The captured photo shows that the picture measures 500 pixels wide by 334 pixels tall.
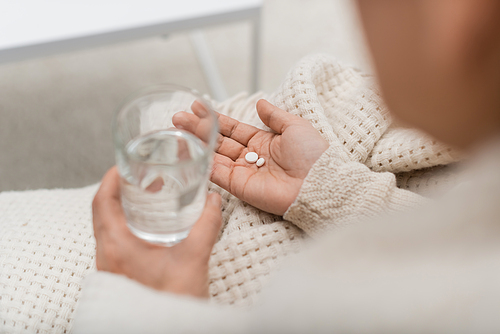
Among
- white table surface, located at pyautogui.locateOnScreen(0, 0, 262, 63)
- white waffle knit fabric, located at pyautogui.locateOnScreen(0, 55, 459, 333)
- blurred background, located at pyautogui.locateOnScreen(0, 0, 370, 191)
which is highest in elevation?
white table surface, located at pyautogui.locateOnScreen(0, 0, 262, 63)

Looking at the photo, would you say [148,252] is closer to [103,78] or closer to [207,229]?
[207,229]

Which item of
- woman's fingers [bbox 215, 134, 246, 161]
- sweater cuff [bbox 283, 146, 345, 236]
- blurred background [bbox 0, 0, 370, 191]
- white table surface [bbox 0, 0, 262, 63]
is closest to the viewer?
sweater cuff [bbox 283, 146, 345, 236]

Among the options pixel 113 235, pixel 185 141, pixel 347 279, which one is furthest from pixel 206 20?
pixel 347 279

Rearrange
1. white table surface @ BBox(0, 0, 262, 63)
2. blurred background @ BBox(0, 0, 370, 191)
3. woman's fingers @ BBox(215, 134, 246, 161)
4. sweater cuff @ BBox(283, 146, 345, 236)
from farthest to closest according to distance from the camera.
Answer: blurred background @ BBox(0, 0, 370, 191), white table surface @ BBox(0, 0, 262, 63), woman's fingers @ BBox(215, 134, 246, 161), sweater cuff @ BBox(283, 146, 345, 236)

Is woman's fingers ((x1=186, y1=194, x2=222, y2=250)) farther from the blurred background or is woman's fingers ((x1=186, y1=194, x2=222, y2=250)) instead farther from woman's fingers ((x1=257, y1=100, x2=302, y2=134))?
the blurred background

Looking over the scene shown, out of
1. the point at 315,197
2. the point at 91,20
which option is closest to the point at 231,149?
the point at 315,197

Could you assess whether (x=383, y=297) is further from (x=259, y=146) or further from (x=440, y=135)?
(x=259, y=146)

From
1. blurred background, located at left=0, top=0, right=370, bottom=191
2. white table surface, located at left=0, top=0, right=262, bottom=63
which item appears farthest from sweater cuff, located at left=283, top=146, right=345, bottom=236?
blurred background, located at left=0, top=0, right=370, bottom=191
